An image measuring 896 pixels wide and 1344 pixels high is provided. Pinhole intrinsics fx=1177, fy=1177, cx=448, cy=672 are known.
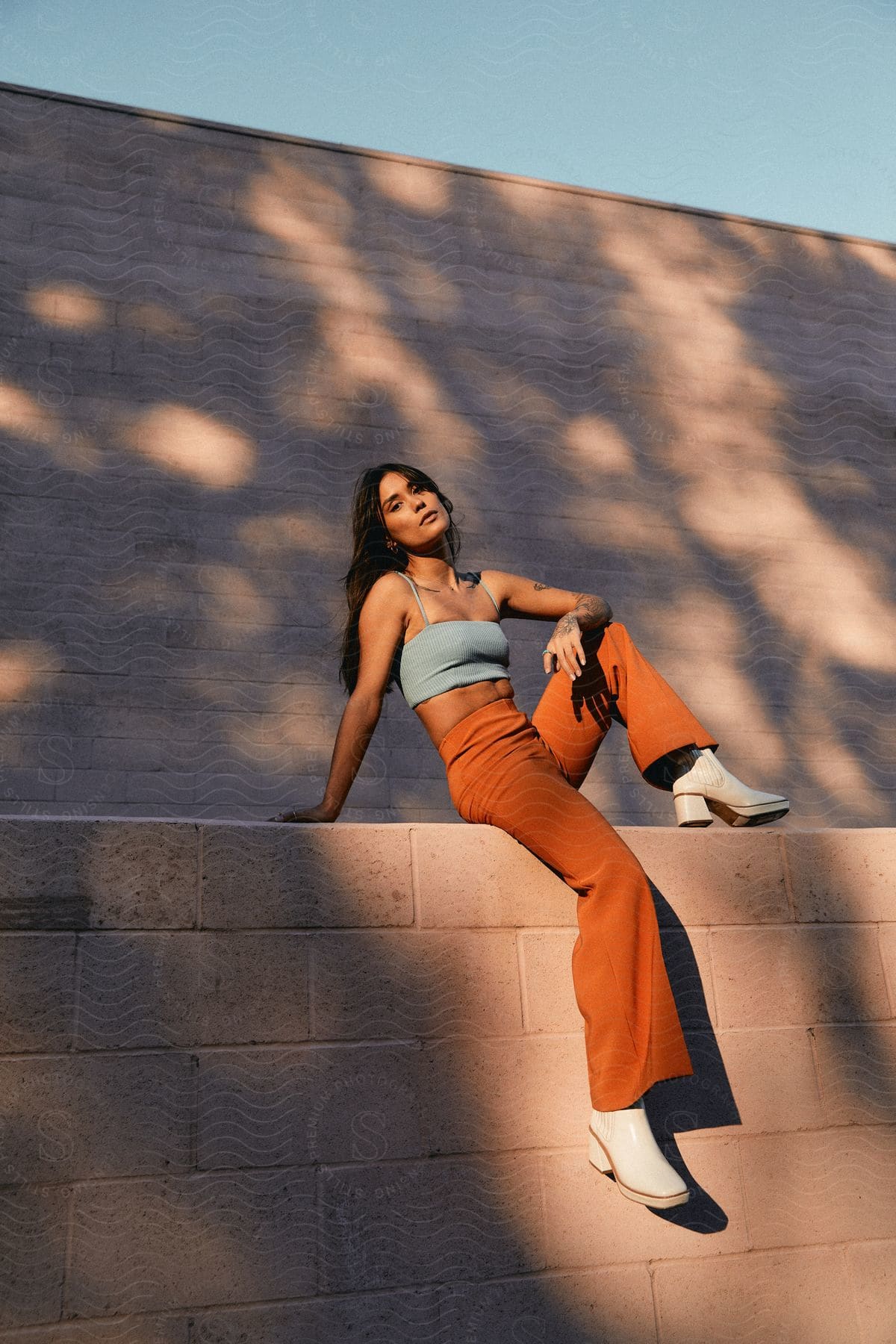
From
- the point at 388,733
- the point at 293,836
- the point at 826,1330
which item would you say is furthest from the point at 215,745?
the point at 826,1330

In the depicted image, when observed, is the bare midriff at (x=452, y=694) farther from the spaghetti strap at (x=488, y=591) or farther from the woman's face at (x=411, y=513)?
the woman's face at (x=411, y=513)

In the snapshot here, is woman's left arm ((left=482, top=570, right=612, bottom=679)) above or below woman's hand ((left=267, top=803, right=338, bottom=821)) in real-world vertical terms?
above

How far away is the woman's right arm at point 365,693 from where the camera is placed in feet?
9.53

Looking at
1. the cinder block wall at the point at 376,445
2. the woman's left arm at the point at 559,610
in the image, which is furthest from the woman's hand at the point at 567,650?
the cinder block wall at the point at 376,445

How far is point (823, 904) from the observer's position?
3000 mm

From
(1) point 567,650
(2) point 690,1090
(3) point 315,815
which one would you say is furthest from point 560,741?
(2) point 690,1090

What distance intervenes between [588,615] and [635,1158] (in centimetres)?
134

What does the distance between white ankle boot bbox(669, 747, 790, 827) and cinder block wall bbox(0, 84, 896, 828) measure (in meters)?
2.24

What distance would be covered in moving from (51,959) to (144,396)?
3.53m

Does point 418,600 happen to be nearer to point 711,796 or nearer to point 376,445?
point 711,796

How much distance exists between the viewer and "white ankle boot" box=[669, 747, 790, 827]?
299 centimetres

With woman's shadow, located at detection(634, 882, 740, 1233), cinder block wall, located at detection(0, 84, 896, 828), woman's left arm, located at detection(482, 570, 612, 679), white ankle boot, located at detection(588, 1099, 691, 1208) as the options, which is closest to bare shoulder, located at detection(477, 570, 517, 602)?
woman's left arm, located at detection(482, 570, 612, 679)

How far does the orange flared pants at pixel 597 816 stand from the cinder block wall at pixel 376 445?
81.8 inches

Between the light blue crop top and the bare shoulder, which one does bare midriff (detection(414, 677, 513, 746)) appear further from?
the bare shoulder
